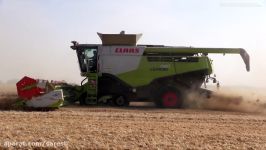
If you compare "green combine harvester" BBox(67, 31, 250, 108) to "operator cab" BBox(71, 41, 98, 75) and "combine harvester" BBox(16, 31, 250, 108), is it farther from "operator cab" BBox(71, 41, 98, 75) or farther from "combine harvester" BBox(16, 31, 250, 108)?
"operator cab" BBox(71, 41, 98, 75)

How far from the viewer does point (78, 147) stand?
8211 mm

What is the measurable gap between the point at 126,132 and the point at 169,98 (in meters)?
8.70

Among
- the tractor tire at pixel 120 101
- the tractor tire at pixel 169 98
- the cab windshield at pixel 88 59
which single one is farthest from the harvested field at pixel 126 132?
the cab windshield at pixel 88 59

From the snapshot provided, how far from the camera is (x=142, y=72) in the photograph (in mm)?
18562

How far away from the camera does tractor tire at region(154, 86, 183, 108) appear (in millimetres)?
18375

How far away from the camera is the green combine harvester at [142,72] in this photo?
727 inches

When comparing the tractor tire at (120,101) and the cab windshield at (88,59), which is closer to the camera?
the tractor tire at (120,101)

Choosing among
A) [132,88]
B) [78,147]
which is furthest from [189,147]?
[132,88]

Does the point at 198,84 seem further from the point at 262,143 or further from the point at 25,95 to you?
the point at 262,143

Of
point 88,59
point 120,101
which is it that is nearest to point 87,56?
point 88,59

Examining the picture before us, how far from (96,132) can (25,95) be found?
6803 millimetres

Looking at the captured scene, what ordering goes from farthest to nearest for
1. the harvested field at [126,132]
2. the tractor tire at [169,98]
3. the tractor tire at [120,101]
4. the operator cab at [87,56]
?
the operator cab at [87,56], the tractor tire at [120,101], the tractor tire at [169,98], the harvested field at [126,132]

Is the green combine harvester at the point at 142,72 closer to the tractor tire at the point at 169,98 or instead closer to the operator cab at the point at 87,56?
the tractor tire at the point at 169,98

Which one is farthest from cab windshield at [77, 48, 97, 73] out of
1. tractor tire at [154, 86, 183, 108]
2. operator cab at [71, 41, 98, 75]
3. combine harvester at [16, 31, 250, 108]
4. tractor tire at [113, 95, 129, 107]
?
tractor tire at [154, 86, 183, 108]
